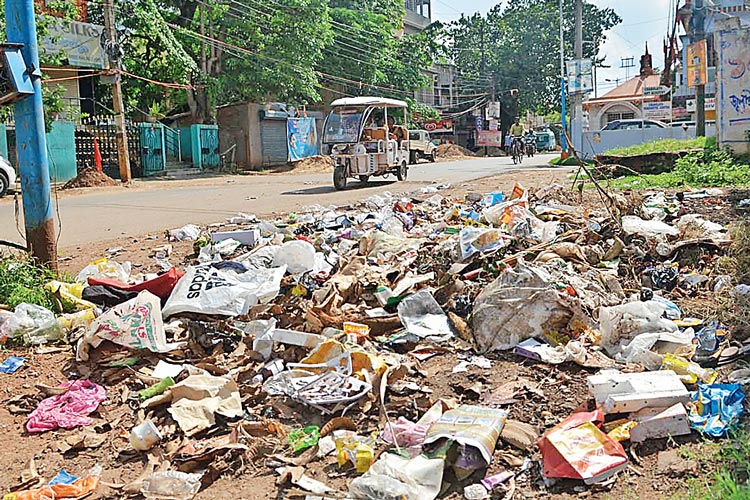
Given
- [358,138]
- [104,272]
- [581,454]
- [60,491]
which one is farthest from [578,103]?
[60,491]

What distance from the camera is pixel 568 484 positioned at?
9.24ft

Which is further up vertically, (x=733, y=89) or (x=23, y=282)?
(x=733, y=89)

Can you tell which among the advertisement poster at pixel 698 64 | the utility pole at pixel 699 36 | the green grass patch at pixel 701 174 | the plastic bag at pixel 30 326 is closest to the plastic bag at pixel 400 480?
the plastic bag at pixel 30 326

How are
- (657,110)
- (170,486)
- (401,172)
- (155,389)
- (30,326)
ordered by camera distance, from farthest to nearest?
(657,110) → (401,172) → (30,326) → (155,389) → (170,486)

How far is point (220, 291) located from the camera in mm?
5039

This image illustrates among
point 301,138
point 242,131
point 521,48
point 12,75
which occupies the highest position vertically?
point 521,48

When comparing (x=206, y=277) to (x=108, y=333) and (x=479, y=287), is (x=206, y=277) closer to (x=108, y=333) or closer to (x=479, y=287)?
(x=108, y=333)

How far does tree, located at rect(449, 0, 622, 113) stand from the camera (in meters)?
54.7

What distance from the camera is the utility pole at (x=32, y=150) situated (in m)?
5.73

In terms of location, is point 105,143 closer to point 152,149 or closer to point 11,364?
point 152,149

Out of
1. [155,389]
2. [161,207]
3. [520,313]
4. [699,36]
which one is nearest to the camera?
[155,389]

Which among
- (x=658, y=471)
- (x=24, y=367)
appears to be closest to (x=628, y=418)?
(x=658, y=471)

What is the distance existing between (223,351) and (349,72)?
33.6 metres

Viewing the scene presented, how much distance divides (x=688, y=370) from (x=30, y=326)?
13.2 ft
